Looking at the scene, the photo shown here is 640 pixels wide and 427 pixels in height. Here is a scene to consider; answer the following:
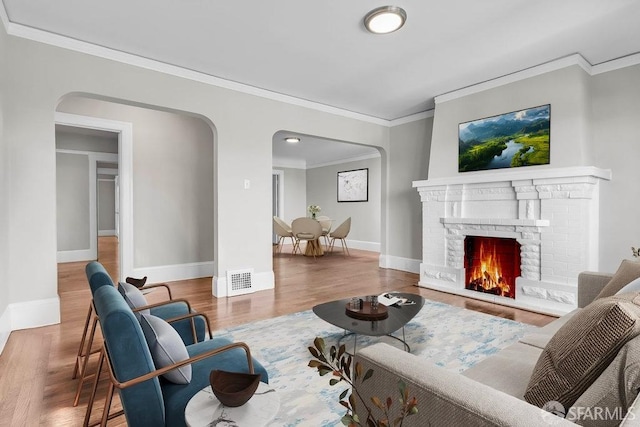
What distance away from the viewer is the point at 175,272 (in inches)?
200

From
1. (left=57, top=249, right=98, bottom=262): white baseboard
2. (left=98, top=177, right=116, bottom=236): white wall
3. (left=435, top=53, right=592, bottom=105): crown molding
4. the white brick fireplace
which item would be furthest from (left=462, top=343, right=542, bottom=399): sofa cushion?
(left=98, top=177, right=116, bottom=236): white wall

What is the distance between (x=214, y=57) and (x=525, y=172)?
364cm

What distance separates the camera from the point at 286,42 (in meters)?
3.21

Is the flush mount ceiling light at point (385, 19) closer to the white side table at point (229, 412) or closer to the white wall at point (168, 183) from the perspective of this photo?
the white side table at point (229, 412)

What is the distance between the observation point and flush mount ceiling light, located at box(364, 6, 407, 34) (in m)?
2.63

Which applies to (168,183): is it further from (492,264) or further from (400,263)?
(492,264)

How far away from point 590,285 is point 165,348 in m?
2.60

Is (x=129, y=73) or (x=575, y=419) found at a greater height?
(x=129, y=73)

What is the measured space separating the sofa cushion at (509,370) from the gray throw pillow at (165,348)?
1175 millimetres

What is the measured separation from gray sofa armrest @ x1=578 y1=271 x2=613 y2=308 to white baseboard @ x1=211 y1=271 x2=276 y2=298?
339 centimetres

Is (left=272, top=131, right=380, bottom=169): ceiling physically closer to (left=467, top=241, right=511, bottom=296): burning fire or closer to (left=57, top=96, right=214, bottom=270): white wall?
(left=57, top=96, right=214, bottom=270): white wall

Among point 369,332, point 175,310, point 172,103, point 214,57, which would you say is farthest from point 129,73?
point 369,332

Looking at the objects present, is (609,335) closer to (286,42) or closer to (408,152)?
(286,42)

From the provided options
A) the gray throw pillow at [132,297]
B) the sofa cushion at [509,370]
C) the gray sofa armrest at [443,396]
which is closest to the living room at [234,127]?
the gray throw pillow at [132,297]
